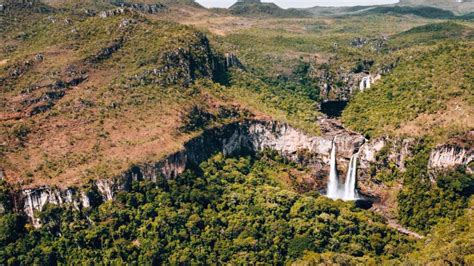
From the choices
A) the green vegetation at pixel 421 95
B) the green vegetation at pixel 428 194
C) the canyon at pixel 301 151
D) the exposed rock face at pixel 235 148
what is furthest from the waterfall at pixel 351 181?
the green vegetation at pixel 428 194

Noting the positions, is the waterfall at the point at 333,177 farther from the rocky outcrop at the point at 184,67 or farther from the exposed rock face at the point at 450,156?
the rocky outcrop at the point at 184,67

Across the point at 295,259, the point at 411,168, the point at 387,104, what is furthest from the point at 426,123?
the point at 295,259

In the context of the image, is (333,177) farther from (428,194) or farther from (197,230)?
(197,230)

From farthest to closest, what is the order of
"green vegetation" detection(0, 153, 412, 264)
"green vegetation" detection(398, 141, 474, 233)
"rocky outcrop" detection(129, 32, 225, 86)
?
"rocky outcrop" detection(129, 32, 225, 86), "green vegetation" detection(398, 141, 474, 233), "green vegetation" detection(0, 153, 412, 264)

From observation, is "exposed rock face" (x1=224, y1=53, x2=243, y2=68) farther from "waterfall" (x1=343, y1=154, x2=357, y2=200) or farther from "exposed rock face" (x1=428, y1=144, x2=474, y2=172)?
"exposed rock face" (x1=428, y1=144, x2=474, y2=172)

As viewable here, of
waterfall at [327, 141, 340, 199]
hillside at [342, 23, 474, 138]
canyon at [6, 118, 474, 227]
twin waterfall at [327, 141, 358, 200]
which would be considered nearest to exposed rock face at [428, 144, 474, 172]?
canyon at [6, 118, 474, 227]

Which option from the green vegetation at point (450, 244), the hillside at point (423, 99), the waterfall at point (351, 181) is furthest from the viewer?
the waterfall at point (351, 181)

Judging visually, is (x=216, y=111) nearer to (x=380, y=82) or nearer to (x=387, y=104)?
(x=387, y=104)
